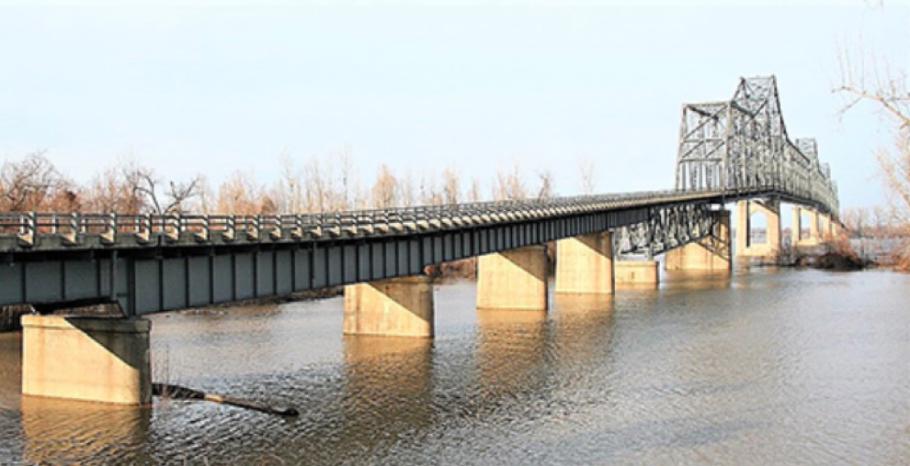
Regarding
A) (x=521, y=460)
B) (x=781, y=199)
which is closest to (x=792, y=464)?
(x=521, y=460)

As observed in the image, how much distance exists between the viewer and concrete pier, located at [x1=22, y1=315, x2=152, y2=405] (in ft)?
110

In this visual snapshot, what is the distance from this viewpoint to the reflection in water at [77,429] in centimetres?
2914

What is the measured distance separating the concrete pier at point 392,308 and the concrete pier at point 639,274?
5204 centimetres

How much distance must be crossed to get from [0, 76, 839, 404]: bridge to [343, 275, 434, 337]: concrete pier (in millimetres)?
73

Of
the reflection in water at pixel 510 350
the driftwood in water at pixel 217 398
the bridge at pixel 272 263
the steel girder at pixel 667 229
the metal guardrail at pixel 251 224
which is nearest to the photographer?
the metal guardrail at pixel 251 224

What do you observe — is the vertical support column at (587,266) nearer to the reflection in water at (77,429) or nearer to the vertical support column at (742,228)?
the reflection in water at (77,429)

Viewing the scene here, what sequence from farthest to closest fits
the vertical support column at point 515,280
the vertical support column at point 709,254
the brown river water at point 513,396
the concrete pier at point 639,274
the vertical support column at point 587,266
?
the vertical support column at point 709,254 → the concrete pier at point 639,274 → the vertical support column at point 587,266 → the vertical support column at point 515,280 → the brown river water at point 513,396

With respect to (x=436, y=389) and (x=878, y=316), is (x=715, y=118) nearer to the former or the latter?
(x=878, y=316)

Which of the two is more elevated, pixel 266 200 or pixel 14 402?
pixel 266 200

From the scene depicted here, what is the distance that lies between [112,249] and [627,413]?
19.9 meters

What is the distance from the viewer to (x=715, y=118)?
16512 centimetres

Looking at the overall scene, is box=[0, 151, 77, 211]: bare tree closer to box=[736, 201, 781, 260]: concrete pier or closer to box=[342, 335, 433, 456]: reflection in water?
box=[342, 335, 433, 456]: reflection in water

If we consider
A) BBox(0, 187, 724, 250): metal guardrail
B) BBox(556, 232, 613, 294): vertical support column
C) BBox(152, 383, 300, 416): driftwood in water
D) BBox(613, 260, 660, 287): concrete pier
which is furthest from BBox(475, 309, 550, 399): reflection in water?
BBox(613, 260, 660, 287): concrete pier

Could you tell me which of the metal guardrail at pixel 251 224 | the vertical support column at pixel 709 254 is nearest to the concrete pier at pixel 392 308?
the metal guardrail at pixel 251 224
